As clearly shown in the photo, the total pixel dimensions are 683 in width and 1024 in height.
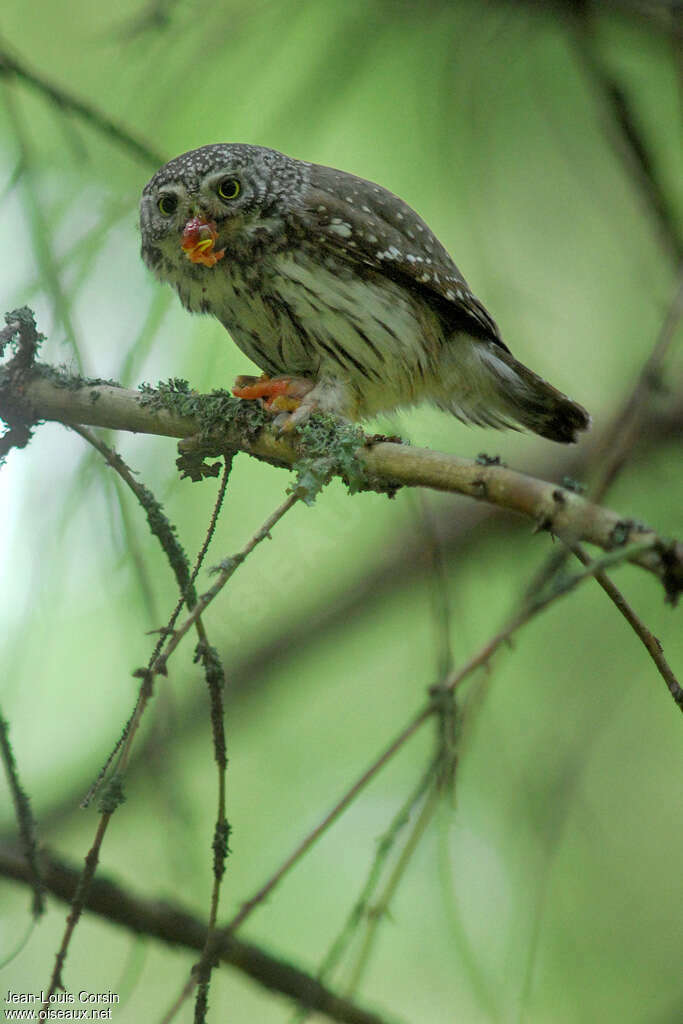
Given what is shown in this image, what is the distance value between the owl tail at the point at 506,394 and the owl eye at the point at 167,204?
3.86 feet

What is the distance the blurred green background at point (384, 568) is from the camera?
260 centimetres

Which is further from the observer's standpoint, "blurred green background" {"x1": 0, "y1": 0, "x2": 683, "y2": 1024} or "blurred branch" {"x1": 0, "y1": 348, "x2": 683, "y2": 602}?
"blurred green background" {"x1": 0, "y1": 0, "x2": 683, "y2": 1024}

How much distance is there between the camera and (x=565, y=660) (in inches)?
154

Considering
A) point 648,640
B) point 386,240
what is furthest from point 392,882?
point 386,240

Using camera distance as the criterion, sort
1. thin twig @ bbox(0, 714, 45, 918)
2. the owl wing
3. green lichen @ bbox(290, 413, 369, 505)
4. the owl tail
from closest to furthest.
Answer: thin twig @ bbox(0, 714, 45, 918), green lichen @ bbox(290, 413, 369, 505), the owl wing, the owl tail

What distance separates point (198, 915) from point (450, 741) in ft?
5.42

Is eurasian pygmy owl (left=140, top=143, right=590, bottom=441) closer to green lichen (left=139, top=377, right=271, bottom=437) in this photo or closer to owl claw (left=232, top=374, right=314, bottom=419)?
owl claw (left=232, top=374, right=314, bottom=419)

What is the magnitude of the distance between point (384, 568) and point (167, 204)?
68.9 inches

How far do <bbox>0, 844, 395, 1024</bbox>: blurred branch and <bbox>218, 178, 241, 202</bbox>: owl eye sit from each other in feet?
7.37

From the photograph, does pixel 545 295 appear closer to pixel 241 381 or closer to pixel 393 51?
pixel 393 51

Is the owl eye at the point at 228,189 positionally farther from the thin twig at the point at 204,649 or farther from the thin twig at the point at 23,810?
the thin twig at the point at 23,810

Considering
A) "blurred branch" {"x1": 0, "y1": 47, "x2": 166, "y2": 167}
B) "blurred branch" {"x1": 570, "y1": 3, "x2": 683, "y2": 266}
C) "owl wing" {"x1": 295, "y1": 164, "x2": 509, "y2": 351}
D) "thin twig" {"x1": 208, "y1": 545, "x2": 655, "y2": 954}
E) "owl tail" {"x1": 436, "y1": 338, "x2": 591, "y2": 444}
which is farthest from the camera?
"owl tail" {"x1": 436, "y1": 338, "x2": 591, "y2": 444}

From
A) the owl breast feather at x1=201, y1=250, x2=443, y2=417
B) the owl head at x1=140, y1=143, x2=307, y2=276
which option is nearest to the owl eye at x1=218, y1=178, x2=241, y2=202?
the owl head at x1=140, y1=143, x2=307, y2=276

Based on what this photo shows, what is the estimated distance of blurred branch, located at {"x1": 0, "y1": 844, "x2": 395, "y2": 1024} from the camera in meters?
2.67
